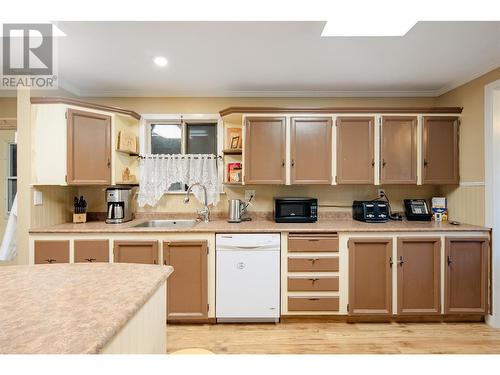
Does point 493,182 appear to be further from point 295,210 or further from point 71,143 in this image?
point 71,143

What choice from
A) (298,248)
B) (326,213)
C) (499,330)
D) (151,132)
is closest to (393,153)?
(326,213)

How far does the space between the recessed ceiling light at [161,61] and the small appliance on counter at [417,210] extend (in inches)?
115

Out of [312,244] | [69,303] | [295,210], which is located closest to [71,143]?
[69,303]

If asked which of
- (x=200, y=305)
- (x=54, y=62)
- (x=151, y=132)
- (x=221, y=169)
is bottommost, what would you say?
(x=200, y=305)

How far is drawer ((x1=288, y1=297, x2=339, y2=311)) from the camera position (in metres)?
2.60

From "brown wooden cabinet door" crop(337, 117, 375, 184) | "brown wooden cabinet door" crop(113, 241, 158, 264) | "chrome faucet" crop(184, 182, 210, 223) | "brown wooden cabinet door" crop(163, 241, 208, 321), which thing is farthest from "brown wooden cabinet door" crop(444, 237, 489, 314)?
"brown wooden cabinet door" crop(113, 241, 158, 264)

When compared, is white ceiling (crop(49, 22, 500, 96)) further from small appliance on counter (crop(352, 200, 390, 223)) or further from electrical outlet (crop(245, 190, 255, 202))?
small appliance on counter (crop(352, 200, 390, 223))

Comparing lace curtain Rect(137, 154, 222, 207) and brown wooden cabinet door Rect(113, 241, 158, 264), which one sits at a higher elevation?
lace curtain Rect(137, 154, 222, 207)

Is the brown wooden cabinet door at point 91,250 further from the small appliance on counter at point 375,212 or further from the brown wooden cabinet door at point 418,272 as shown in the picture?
the brown wooden cabinet door at point 418,272

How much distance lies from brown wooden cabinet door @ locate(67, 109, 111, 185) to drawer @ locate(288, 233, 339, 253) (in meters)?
1.96

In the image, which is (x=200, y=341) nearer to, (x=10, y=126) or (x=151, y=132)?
(x=151, y=132)

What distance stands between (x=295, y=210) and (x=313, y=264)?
24.3 inches

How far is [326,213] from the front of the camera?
3.29m

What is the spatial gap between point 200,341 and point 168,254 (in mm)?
796
